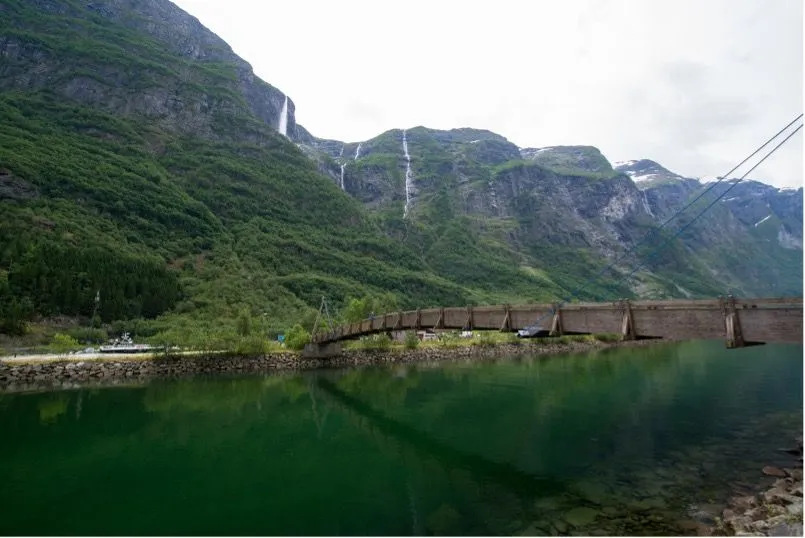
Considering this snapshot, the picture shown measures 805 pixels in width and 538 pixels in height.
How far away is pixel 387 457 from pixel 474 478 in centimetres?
527

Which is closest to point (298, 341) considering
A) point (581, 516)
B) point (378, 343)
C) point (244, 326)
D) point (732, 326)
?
point (244, 326)

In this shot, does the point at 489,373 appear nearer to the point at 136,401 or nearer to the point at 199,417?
the point at 199,417

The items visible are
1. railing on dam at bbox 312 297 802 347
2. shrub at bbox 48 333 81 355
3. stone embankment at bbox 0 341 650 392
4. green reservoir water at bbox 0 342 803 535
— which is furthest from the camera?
shrub at bbox 48 333 81 355

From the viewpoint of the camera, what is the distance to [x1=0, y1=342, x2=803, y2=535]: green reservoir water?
1403 cm

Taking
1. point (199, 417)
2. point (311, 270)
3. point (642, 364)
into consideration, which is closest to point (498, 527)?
point (199, 417)

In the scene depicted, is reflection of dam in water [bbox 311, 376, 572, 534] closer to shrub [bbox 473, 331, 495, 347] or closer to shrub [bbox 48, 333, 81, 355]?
shrub [bbox 48, 333, 81, 355]

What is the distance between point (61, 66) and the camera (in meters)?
172

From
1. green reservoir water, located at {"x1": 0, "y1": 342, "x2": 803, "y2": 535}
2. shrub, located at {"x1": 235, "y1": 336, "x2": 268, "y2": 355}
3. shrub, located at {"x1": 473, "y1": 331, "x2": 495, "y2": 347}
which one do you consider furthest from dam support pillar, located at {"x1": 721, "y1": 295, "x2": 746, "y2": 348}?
shrub, located at {"x1": 473, "y1": 331, "x2": 495, "y2": 347}

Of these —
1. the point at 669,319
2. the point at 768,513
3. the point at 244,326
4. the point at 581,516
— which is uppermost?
the point at 669,319

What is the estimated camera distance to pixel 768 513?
13203 mm

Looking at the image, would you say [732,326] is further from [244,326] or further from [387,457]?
[244,326]

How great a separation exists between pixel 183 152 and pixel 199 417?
543ft

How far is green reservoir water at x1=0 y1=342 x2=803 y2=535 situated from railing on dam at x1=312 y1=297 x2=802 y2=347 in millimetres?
5770

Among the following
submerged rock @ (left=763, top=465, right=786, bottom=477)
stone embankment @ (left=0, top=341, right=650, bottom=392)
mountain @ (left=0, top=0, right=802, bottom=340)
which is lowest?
stone embankment @ (left=0, top=341, right=650, bottom=392)
